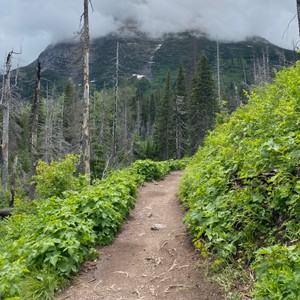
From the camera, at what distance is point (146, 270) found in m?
5.11

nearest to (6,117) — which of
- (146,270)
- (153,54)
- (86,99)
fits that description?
(86,99)

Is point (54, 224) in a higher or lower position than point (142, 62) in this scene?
lower

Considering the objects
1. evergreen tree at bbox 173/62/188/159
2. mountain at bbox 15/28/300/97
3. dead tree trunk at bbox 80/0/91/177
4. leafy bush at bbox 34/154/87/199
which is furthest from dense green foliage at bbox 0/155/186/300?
mountain at bbox 15/28/300/97

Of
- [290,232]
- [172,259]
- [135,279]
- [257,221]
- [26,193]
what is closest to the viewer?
[290,232]

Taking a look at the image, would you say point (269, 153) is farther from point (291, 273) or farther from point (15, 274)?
point (15, 274)

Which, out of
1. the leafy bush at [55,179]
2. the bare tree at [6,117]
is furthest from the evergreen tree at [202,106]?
the leafy bush at [55,179]

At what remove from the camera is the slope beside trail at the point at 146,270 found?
4285mm

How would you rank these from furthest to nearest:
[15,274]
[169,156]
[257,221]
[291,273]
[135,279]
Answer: [169,156] → [135,279] → [257,221] → [15,274] → [291,273]

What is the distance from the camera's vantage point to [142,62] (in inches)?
6181

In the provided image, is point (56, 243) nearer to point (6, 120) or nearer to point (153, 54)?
point (6, 120)

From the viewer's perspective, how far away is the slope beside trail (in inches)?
169

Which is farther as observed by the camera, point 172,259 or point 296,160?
point 172,259

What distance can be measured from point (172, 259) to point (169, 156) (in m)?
38.5

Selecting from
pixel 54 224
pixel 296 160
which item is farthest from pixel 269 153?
pixel 54 224
